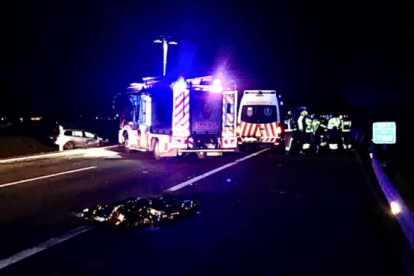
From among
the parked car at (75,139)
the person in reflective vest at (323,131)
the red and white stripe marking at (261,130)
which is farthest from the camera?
the parked car at (75,139)

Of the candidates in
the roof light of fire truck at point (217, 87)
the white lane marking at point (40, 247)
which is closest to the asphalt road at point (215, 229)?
the white lane marking at point (40, 247)

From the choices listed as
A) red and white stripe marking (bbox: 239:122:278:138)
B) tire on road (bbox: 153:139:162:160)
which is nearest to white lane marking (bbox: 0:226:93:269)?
tire on road (bbox: 153:139:162:160)

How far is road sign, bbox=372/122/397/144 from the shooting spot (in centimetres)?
1536

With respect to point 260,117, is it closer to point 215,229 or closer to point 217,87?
point 217,87

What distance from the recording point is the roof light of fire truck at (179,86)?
58.5 feet

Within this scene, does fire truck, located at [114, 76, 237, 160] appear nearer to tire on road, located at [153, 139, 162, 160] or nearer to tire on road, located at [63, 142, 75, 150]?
tire on road, located at [153, 139, 162, 160]

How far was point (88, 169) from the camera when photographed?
16.6 metres

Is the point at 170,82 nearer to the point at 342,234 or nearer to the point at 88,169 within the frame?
the point at 88,169

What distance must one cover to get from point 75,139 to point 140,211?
62.7 ft

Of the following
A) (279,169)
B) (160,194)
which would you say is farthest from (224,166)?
(160,194)

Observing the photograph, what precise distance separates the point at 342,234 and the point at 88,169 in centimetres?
1055

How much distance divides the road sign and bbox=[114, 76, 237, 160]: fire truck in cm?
558

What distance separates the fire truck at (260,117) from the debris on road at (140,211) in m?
13.2

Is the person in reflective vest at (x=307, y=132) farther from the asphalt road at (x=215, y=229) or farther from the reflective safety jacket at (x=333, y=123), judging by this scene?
the asphalt road at (x=215, y=229)
